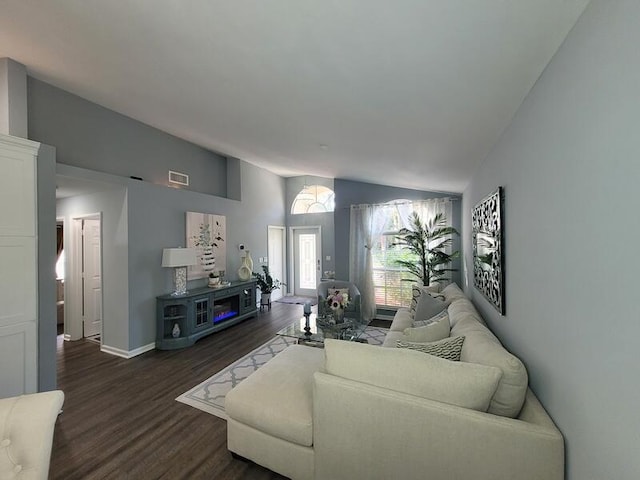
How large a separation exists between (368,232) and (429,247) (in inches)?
47.0

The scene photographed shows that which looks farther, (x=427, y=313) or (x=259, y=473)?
(x=427, y=313)

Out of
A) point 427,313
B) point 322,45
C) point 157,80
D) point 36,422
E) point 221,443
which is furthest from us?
point 427,313

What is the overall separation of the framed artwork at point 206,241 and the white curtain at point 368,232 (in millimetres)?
2524

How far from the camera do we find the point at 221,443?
2025 millimetres

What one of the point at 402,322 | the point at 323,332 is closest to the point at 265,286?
the point at 323,332

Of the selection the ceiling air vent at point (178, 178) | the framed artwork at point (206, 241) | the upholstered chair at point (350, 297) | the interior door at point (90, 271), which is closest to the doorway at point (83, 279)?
the interior door at point (90, 271)

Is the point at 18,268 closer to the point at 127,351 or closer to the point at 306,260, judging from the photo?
the point at 127,351

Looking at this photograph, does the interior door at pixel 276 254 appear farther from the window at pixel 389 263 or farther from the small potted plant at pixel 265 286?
the window at pixel 389 263

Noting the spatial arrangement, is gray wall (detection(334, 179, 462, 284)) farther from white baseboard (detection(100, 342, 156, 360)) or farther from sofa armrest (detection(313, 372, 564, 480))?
sofa armrest (detection(313, 372, 564, 480))

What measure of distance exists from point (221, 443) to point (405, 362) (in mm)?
1568

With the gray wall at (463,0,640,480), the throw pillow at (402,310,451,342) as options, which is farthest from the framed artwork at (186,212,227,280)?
the gray wall at (463,0,640,480)

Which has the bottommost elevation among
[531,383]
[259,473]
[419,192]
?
[259,473]

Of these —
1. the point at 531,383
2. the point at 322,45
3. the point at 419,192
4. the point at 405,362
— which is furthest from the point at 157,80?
the point at 419,192

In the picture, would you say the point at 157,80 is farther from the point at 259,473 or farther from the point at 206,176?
the point at 259,473
